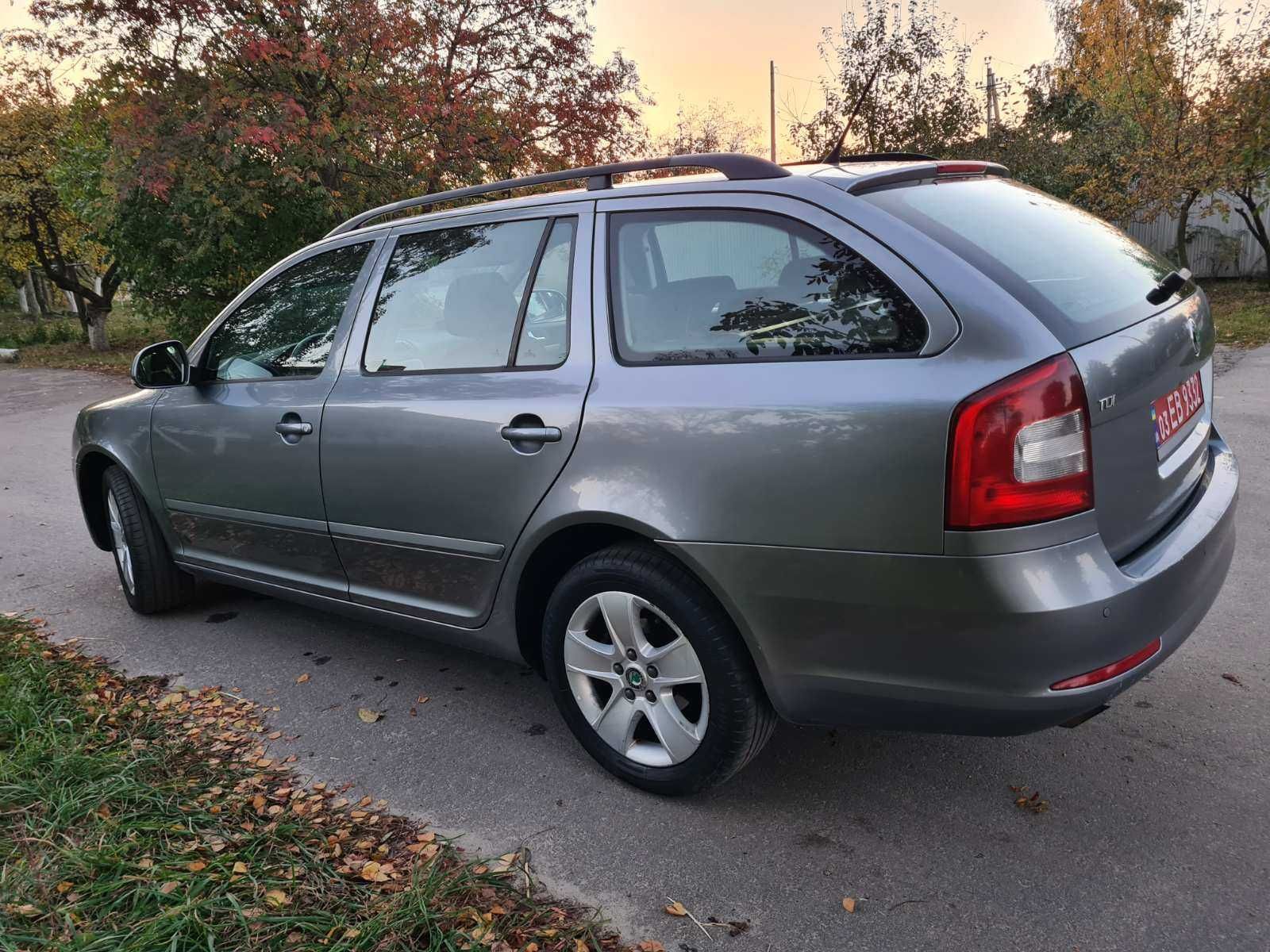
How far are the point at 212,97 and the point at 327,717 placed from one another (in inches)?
419

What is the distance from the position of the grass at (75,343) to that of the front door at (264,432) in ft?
50.0

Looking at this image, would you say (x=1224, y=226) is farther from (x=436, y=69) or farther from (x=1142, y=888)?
(x=1142, y=888)

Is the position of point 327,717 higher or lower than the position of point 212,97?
lower

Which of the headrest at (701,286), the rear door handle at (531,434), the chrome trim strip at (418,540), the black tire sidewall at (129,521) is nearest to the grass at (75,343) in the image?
the black tire sidewall at (129,521)

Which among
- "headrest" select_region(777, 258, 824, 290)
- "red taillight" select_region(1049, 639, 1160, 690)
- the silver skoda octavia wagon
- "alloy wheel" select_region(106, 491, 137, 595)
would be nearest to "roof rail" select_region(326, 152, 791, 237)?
the silver skoda octavia wagon

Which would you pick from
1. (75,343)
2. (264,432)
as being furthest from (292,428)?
(75,343)

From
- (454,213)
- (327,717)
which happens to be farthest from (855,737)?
(454,213)

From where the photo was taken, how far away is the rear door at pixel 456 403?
9.22ft

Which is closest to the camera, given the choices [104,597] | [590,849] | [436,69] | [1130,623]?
[1130,623]

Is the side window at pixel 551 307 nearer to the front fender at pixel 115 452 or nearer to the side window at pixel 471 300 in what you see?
the side window at pixel 471 300

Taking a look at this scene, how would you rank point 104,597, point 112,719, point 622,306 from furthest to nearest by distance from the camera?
1. point 104,597
2. point 112,719
3. point 622,306

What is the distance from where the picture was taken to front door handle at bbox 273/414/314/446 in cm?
343

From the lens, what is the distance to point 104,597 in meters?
4.86

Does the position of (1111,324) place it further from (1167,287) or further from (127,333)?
(127,333)
